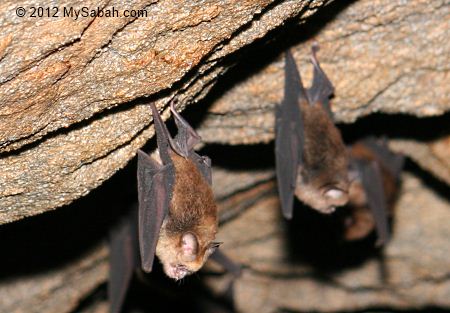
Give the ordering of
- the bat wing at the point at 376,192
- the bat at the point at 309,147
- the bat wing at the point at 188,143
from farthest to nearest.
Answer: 1. the bat wing at the point at 376,192
2. the bat at the point at 309,147
3. the bat wing at the point at 188,143

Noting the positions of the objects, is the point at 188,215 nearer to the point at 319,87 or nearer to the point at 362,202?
the point at 319,87

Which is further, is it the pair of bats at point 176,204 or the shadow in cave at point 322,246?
the shadow in cave at point 322,246

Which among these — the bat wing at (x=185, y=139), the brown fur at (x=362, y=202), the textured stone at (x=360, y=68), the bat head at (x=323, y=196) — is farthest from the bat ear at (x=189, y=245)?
the brown fur at (x=362, y=202)

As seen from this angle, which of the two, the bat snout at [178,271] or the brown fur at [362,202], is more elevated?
the bat snout at [178,271]

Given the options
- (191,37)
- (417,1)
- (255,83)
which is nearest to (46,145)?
(191,37)

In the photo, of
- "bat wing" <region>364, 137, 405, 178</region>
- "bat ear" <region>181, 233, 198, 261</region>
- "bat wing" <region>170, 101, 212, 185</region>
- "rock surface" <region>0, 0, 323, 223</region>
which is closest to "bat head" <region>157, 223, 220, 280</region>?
"bat ear" <region>181, 233, 198, 261</region>

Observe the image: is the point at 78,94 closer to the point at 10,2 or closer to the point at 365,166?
the point at 10,2

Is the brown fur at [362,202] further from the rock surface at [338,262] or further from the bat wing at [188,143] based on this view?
the bat wing at [188,143]
